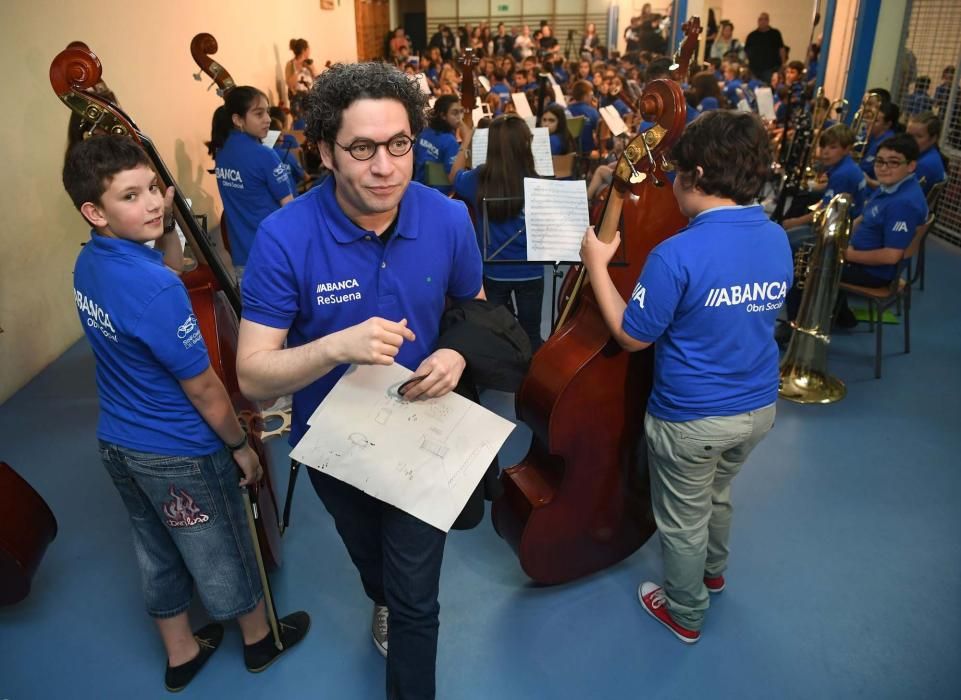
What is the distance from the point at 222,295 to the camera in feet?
7.61

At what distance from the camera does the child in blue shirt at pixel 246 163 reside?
388 centimetres

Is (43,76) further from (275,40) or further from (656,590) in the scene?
(275,40)

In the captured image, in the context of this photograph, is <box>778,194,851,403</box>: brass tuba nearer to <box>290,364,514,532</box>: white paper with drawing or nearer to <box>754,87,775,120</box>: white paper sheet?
<box>290,364,514,532</box>: white paper with drawing

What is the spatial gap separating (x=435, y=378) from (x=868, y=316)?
4478 millimetres

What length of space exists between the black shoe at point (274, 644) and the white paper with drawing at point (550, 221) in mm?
1681

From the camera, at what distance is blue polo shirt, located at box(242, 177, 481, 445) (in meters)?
1.46

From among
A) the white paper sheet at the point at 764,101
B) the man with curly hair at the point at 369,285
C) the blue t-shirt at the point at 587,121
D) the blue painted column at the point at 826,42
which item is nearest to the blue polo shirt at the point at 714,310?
the man with curly hair at the point at 369,285

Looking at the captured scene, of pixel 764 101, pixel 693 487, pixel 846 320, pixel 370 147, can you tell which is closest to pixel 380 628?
pixel 693 487

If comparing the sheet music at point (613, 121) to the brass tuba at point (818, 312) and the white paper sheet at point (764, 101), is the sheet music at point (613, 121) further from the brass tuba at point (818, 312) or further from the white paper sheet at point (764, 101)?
the white paper sheet at point (764, 101)

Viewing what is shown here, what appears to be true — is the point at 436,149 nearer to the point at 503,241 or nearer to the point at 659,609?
the point at 503,241

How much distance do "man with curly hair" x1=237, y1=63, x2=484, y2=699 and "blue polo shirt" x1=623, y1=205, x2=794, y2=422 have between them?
0.51 metres

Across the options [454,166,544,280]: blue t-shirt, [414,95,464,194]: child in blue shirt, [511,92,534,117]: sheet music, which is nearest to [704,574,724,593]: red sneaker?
[454,166,544,280]: blue t-shirt

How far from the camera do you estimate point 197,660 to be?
85.7 inches

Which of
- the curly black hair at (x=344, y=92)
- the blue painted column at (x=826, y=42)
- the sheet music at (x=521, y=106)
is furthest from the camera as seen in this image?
the blue painted column at (x=826, y=42)
